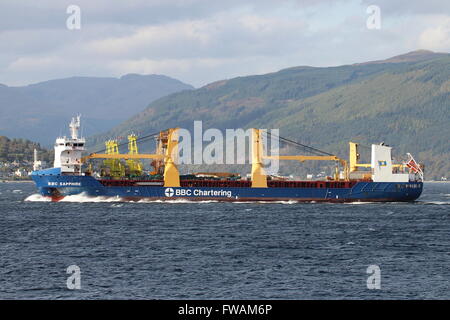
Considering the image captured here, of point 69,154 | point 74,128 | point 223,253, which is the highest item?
point 74,128

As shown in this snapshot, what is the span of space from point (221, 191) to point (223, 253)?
51.5 metres

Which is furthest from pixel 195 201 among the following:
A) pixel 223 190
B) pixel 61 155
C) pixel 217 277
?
pixel 217 277

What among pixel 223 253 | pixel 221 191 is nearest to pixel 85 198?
pixel 221 191

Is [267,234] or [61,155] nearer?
[267,234]

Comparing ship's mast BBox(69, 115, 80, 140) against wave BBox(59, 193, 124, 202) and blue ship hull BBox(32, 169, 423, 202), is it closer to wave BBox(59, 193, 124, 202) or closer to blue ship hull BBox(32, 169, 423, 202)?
blue ship hull BBox(32, 169, 423, 202)

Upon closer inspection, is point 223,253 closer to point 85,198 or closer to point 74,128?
point 85,198

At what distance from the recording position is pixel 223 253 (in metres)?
52.7

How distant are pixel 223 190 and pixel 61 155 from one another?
72.0ft

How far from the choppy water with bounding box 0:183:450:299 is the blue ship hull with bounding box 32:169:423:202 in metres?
12.1

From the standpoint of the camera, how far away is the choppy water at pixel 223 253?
40250mm

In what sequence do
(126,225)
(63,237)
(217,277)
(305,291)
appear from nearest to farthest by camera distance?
(305,291) → (217,277) → (63,237) → (126,225)

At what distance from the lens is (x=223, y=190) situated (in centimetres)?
10412

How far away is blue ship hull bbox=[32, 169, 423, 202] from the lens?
101 metres
